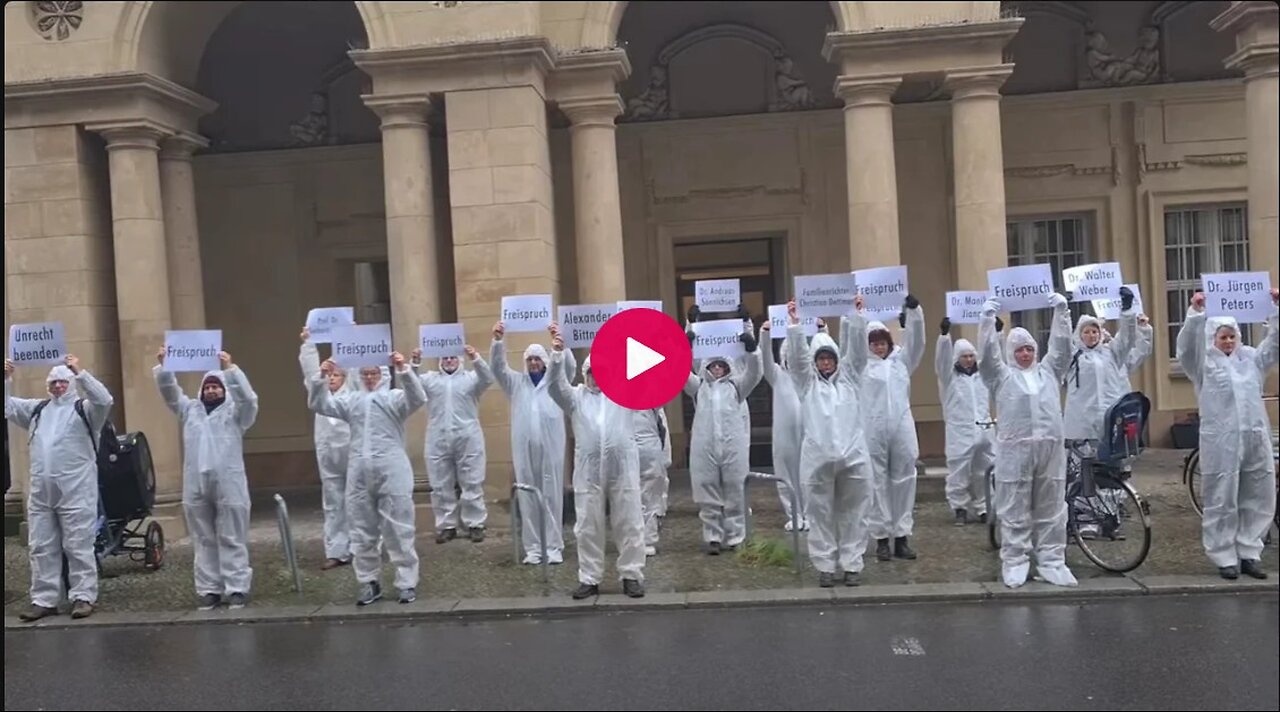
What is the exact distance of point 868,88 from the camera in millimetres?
10742

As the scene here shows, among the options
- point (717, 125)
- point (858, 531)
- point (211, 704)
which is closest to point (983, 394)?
point (858, 531)

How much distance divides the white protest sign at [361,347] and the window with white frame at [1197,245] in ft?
33.4

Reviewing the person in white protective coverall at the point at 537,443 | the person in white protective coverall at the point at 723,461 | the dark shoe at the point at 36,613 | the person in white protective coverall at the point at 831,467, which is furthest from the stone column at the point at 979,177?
the dark shoe at the point at 36,613

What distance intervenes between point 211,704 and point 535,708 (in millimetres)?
1708

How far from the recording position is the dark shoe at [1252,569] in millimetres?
7020

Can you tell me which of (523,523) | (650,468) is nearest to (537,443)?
(523,523)

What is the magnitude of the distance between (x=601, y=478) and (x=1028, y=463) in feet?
9.37

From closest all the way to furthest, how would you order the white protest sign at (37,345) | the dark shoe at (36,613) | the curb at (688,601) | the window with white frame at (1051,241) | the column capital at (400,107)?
the curb at (688,601) < the dark shoe at (36,613) < the white protest sign at (37,345) < the column capital at (400,107) < the window with white frame at (1051,241)

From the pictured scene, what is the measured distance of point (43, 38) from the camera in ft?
34.5

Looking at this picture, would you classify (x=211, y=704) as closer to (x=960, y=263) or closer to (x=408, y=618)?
(x=408, y=618)

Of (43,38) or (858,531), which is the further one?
(43,38)

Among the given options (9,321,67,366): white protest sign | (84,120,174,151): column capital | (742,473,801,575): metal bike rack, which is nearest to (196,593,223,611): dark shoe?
(9,321,67,366): white protest sign

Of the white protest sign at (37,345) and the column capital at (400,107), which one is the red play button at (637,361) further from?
the column capital at (400,107)

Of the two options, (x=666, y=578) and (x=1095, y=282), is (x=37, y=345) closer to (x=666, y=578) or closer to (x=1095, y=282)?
(x=666, y=578)
